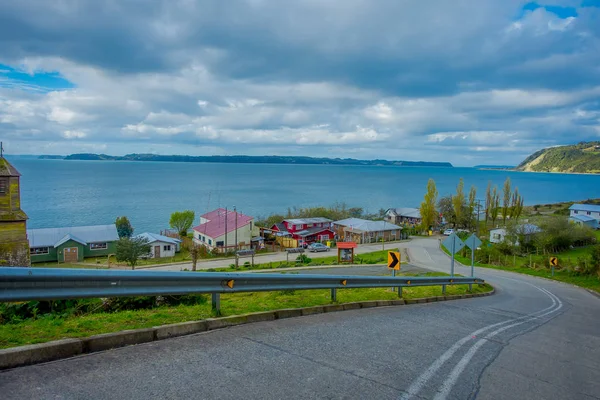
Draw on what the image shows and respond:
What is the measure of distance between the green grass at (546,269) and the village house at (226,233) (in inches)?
1026

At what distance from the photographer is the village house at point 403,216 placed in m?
84.3

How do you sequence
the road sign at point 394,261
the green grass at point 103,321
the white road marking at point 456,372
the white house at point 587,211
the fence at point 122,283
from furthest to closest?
1. the white house at point 587,211
2. the road sign at point 394,261
3. the green grass at point 103,321
4. the white road marking at point 456,372
5. the fence at point 122,283

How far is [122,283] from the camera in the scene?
5102 millimetres

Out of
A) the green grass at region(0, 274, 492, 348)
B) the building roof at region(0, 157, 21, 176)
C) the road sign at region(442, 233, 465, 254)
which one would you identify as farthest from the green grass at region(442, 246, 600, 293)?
the building roof at region(0, 157, 21, 176)

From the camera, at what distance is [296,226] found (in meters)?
63.5

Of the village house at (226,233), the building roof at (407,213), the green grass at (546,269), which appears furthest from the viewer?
the building roof at (407,213)

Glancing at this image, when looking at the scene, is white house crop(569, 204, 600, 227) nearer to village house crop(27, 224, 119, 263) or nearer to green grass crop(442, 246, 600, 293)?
green grass crop(442, 246, 600, 293)

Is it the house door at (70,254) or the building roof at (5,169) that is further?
the house door at (70,254)

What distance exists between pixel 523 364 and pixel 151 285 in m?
5.44

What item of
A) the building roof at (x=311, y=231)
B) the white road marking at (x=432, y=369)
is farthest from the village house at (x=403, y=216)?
the white road marking at (x=432, y=369)

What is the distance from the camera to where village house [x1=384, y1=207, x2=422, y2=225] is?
84.3 metres

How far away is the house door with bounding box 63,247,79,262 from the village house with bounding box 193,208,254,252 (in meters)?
14.6

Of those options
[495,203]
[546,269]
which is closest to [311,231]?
[546,269]

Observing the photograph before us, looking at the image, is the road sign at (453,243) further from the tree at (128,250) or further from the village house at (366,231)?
the village house at (366,231)
